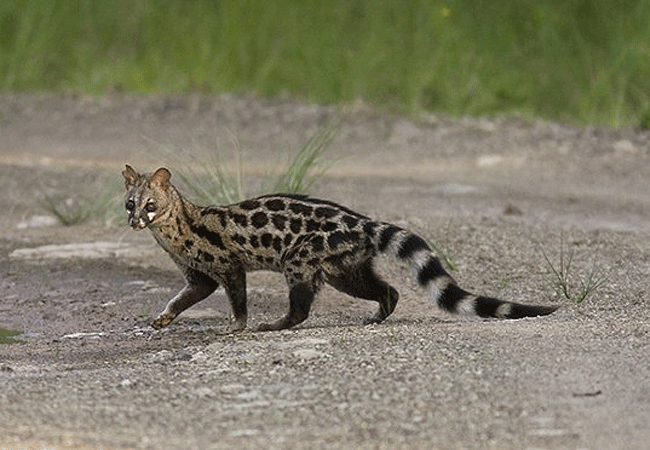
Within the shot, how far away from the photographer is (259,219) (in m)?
7.77

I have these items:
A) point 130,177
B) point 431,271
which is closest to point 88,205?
point 130,177

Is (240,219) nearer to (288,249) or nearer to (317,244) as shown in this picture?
(288,249)

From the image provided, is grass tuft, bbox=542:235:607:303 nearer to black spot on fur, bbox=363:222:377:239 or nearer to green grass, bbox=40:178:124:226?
black spot on fur, bbox=363:222:377:239

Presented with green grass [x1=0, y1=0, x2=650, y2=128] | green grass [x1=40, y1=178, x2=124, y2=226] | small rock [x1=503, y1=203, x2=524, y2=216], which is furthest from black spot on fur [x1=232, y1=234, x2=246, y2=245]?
green grass [x1=0, y1=0, x2=650, y2=128]

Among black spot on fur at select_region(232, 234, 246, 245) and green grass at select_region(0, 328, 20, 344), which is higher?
black spot on fur at select_region(232, 234, 246, 245)

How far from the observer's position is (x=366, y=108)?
50.8 ft

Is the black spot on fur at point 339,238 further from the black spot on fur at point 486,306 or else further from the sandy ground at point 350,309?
the black spot on fur at point 486,306

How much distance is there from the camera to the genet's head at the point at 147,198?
7766mm

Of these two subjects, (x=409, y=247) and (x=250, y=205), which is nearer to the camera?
(x=409, y=247)

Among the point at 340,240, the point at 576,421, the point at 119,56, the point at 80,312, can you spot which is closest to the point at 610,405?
the point at 576,421

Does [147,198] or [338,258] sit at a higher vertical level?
[147,198]

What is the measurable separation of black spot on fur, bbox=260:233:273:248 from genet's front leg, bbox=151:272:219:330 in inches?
15.6

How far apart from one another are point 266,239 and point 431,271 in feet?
2.48

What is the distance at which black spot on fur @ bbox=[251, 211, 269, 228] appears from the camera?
7.75 metres
